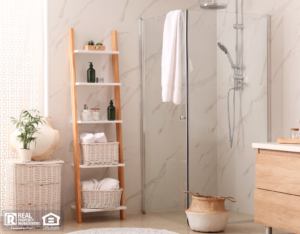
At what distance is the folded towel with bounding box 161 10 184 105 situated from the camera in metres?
3.43

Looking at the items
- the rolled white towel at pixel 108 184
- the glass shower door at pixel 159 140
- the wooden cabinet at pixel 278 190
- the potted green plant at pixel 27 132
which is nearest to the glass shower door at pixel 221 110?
the glass shower door at pixel 159 140

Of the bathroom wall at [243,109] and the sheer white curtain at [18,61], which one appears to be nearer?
the bathroom wall at [243,109]

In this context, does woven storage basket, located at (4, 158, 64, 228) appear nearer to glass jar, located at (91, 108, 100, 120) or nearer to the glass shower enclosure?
glass jar, located at (91, 108, 100, 120)

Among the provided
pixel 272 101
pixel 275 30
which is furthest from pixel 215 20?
pixel 272 101

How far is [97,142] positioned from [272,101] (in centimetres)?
150

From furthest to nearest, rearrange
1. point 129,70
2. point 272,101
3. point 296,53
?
1. point 129,70
2. point 272,101
3. point 296,53

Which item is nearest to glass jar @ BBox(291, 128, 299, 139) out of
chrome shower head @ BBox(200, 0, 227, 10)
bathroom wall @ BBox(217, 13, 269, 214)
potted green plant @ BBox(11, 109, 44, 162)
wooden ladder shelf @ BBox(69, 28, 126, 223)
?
bathroom wall @ BBox(217, 13, 269, 214)

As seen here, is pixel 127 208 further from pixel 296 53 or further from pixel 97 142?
pixel 296 53

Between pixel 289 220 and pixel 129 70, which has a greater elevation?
pixel 129 70

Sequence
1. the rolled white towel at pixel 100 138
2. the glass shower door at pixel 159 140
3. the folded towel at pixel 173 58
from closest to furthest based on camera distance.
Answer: the folded towel at pixel 173 58 < the glass shower door at pixel 159 140 < the rolled white towel at pixel 100 138

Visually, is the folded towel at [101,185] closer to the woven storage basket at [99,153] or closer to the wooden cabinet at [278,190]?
the woven storage basket at [99,153]

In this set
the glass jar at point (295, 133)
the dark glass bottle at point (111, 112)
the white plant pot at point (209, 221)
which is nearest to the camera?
the glass jar at point (295, 133)

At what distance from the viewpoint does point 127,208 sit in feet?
13.2

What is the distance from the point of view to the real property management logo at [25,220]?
132 inches
